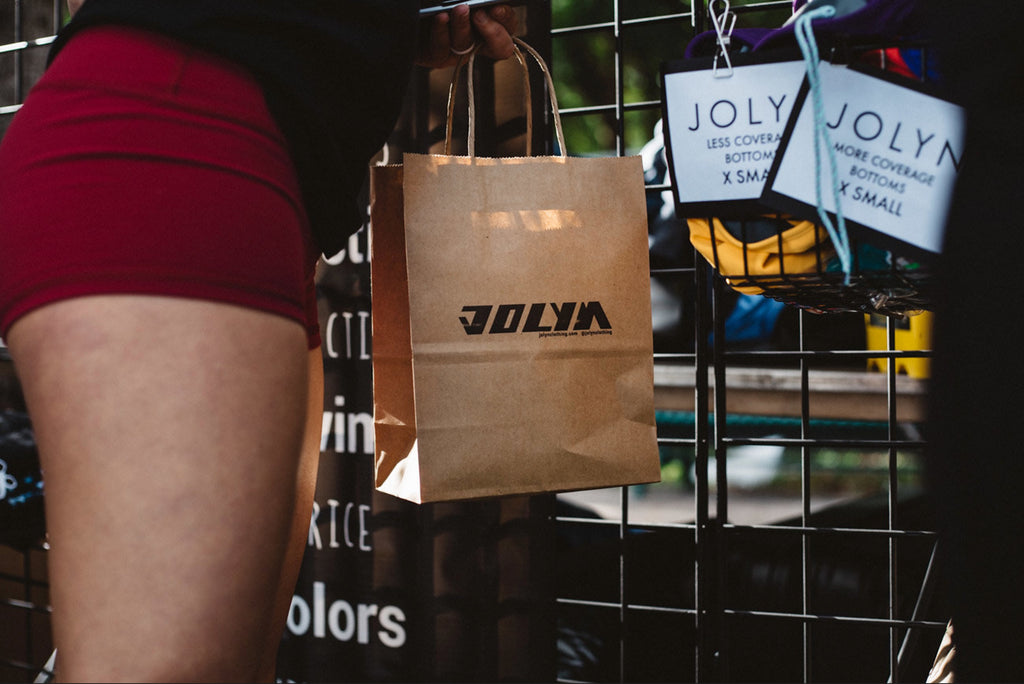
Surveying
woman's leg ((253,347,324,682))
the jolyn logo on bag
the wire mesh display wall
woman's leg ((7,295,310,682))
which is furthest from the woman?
the wire mesh display wall

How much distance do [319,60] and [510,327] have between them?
391 millimetres

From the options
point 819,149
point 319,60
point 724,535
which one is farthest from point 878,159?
point 724,535

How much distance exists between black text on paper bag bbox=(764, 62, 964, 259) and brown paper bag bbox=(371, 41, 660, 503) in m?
0.26

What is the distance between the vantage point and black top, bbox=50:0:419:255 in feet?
2.05

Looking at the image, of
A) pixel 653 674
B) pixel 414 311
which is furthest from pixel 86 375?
pixel 653 674

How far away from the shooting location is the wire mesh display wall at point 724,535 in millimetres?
1373

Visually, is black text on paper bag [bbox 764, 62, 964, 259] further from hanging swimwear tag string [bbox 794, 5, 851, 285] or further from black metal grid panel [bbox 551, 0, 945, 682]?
black metal grid panel [bbox 551, 0, 945, 682]

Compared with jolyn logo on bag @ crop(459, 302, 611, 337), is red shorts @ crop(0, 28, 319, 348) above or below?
above

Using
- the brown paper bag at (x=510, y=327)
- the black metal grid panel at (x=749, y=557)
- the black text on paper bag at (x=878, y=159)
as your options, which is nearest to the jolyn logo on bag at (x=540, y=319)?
the brown paper bag at (x=510, y=327)

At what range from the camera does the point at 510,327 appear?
0.97 m

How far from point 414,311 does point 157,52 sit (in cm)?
40

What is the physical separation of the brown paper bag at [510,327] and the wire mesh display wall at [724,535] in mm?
313

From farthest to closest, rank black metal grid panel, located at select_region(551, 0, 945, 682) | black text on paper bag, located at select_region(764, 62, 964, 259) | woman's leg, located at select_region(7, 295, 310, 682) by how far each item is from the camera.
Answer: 1. black metal grid panel, located at select_region(551, 0, 945, 682)
2. black text on paper bag, located at select_region(764, 62, 964, 259)
3. woman's leg, located at select_region(7, 295, 310, 682)

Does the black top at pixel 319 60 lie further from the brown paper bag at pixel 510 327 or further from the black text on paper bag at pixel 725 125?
the black text on paper bag at pixel 725 125
